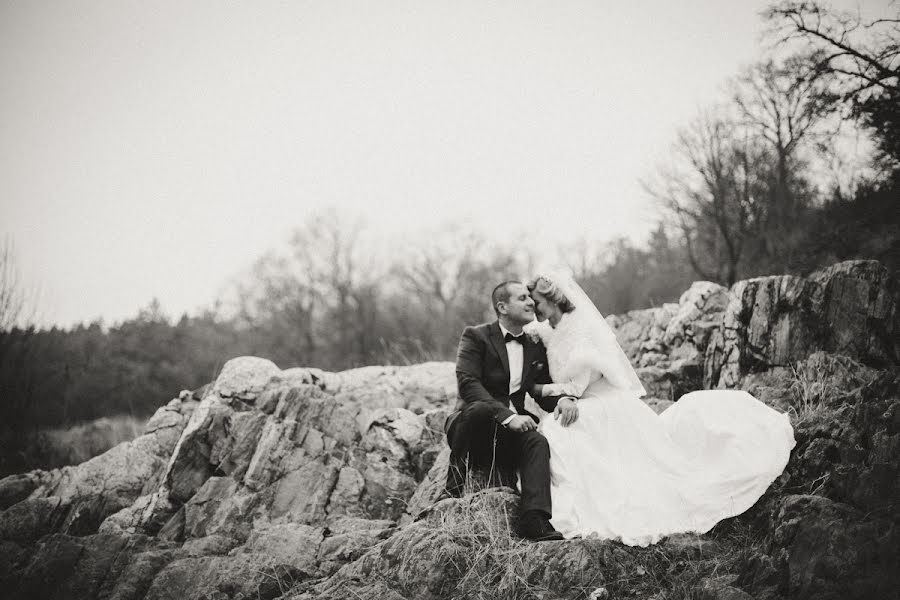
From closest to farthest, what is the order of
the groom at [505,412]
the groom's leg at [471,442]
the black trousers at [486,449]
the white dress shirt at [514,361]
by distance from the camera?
the groom at [505,412] → the black trousers at [486,449] → the groom's leg at [471,442] → the white dress shirt at [514,361]

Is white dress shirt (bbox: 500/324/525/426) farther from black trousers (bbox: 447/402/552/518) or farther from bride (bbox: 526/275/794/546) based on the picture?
black trousers (bbox: 447/402/552/518)

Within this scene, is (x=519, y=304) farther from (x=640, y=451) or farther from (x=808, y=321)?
(x=808, y=321)

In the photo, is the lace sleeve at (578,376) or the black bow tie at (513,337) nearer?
the lace sleeve at (578,376)

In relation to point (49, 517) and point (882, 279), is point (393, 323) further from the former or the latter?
point (882, 279)

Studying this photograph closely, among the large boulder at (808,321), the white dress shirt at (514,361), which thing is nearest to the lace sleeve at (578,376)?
the white dress shirt at (514,361)

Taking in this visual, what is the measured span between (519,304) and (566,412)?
3.85 feet

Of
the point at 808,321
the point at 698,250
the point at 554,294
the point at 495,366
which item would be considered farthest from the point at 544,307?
the point at 698,250

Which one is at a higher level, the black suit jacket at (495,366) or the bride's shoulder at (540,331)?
the bride's shoulder at (540,331)

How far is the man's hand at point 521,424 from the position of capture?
14.9ft

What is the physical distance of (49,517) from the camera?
23.6 feet

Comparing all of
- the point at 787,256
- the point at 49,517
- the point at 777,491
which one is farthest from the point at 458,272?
the point at 777,491

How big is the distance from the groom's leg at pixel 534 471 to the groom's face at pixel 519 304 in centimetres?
120

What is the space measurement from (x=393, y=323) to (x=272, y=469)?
2261 centimetres

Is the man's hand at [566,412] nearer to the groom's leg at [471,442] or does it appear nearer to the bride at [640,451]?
the bride at [640,451]
